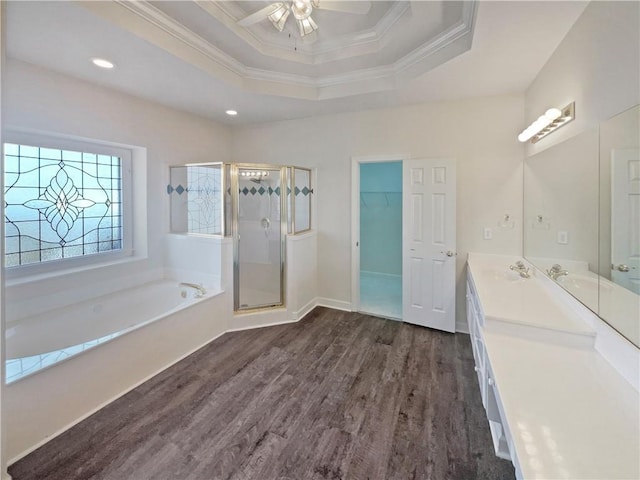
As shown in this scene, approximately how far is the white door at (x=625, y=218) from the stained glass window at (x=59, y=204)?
415cm

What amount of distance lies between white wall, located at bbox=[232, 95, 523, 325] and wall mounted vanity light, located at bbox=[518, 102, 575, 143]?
622 mm

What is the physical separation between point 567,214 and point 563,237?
0.56ft

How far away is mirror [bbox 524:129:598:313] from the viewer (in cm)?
165

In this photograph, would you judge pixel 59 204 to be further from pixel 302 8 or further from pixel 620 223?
pixel 620 223

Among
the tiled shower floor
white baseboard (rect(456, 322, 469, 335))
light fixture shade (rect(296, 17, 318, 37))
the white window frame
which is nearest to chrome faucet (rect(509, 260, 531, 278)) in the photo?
white baseboard (rect(456, 322, 469, 335))

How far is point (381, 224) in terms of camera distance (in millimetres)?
5621

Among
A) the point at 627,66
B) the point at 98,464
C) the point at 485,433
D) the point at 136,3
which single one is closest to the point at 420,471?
the point at 485,433

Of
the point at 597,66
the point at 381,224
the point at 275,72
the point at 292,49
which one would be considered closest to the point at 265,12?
the point at 292,49

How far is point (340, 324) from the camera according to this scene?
349cm

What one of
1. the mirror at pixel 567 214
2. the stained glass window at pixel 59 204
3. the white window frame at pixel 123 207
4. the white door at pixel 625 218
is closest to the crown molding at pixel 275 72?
the mirror at pixel 567 214

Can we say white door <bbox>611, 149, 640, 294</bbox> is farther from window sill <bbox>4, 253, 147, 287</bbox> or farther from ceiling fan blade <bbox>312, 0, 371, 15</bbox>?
window sill <bbox>4, 253, 147, 287</bbox>

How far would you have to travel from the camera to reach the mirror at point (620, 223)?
1243mm

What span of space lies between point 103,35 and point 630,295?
3.35m

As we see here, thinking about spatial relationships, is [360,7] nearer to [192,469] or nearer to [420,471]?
[420,471]
